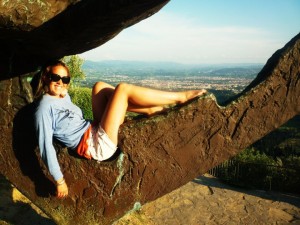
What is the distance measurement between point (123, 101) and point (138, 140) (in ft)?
1.65

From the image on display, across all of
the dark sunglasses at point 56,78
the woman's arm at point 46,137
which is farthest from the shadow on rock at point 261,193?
the dark sunglasses at point 56,78

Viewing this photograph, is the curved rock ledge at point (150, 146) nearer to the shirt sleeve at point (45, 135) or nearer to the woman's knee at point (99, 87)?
the shirt sleeve at point (45, 135)

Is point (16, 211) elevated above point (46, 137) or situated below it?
below

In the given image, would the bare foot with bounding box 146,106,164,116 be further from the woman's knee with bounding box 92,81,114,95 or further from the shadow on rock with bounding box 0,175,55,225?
the shadow on rock with bounding box 0,175,55,225

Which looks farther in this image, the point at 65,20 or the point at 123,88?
the point at 123,88

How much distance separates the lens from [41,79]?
3414 millimetres

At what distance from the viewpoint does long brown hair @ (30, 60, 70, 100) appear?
332cm

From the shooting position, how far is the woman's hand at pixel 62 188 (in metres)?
3.33

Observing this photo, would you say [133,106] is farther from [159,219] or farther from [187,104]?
[159,219]

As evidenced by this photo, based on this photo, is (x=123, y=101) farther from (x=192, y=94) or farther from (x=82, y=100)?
(x=82, y=100)

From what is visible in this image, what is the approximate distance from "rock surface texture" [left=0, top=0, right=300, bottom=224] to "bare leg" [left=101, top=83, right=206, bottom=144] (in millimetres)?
174

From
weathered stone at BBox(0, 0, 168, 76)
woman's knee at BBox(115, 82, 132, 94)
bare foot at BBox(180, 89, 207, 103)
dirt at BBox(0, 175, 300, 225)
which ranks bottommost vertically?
dirt at BBox(0, 175, 300, 225)

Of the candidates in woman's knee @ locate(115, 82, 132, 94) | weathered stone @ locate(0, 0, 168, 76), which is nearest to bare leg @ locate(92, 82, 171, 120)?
woman's knee @ locate(115, 82, 132, 94)

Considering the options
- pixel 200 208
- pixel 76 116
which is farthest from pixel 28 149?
pixel 200 208
